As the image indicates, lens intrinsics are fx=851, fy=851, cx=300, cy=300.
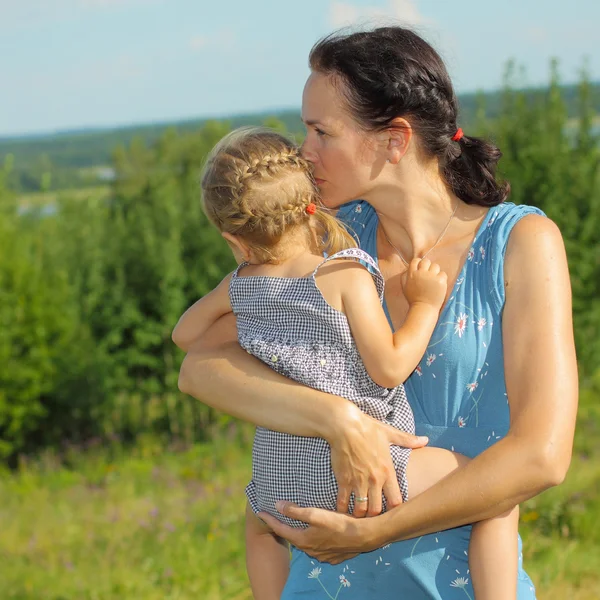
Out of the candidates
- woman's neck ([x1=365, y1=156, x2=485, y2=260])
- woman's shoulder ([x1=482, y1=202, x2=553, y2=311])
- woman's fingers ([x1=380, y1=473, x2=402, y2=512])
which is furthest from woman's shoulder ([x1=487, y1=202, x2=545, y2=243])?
woman's fingers ([x1=380, y1=473, x2=402, y2=512])

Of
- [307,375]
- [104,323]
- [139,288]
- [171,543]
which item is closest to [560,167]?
[139,288]

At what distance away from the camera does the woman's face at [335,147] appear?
218 centimetres

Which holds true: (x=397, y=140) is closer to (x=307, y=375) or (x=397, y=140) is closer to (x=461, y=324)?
(x=461, y=324)

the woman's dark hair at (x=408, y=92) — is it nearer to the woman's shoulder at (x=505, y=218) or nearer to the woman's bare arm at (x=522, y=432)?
the woman's shoulder at (x=505, y=218)

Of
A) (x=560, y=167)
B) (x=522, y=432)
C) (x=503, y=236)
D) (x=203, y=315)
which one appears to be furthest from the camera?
(x=560, y=167)

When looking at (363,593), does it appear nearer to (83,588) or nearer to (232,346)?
(232,346)

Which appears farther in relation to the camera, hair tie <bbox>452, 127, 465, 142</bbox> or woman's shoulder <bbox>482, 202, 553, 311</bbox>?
hair tie <bbox>452, 127, 465, 142</bbox>

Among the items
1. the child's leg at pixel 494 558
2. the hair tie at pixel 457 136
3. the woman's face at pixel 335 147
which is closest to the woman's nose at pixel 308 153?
the woman's face at pixel 335 147

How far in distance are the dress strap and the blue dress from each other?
19 cm

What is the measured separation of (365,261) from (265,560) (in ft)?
2.86

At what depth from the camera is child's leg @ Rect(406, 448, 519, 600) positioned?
6.24ft

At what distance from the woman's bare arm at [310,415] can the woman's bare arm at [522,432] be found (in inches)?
2.8

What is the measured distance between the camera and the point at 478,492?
1848mm

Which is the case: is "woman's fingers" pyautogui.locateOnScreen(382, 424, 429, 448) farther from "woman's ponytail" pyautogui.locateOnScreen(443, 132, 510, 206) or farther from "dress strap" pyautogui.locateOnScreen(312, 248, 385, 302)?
"woman's ponytail" pyautogui.locateOnScreen(443, 132, 510, 206)
